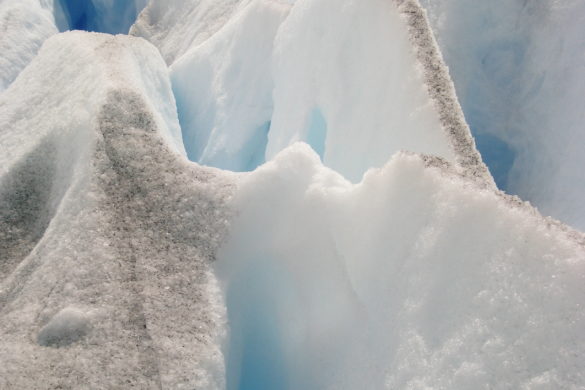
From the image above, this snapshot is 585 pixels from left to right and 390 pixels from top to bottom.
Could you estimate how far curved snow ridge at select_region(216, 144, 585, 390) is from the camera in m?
1.57

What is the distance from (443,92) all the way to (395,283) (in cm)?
134

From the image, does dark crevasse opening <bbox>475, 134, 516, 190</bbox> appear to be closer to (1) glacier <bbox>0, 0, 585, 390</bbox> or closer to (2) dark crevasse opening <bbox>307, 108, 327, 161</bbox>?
(2) dark crevasse opening <bbox>307, 108, 327, 161</bbox>

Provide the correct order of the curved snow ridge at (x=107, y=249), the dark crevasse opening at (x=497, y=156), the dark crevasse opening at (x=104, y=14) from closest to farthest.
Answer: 1. the curved snow ridge at (x=107, y=249)
2. the dark crevasse opening at (x=497, y=156)
3. the dark crevasse opening at (x=104, y=14)

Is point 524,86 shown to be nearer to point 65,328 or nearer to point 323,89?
point 323,89

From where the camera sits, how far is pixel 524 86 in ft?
15.3

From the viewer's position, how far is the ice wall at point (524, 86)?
4.30 metres

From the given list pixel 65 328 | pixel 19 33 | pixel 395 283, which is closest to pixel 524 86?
pixel 395 283

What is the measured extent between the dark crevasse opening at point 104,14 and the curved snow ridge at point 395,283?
7804 mm

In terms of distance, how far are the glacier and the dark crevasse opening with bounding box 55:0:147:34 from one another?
5850 millimetres

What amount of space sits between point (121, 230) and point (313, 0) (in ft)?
8.23

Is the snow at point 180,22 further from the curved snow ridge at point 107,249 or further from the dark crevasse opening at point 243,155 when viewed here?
the curved snow ridge at point 107,249

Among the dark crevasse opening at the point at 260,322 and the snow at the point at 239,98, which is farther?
the snow at the point at 239,98

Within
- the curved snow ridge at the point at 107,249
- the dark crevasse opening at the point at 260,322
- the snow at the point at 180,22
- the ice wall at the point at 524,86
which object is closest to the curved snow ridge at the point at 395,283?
the dark crevasse opening at the point at 260,322

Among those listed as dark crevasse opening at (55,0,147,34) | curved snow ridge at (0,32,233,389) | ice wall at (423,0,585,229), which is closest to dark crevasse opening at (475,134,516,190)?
ice wall at (423,0,585,229)
